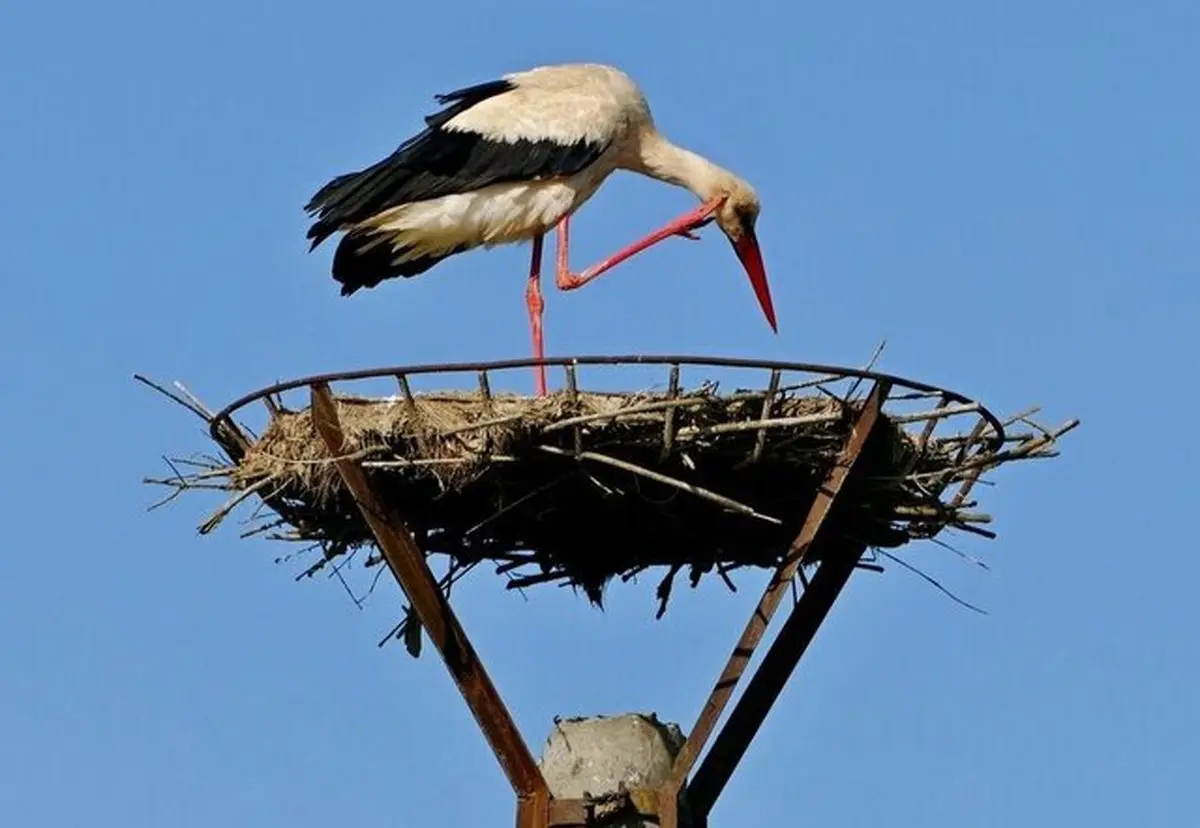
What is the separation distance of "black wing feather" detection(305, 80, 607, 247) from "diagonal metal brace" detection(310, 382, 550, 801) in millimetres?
2020

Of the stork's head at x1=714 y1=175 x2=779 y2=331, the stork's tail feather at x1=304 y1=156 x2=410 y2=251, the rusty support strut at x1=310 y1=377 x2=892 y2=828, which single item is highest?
the stork's head at x1=714 y1=175 x2=779 y2=331

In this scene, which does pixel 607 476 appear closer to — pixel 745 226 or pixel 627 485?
pixel 627 485

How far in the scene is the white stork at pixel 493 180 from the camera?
1061cm

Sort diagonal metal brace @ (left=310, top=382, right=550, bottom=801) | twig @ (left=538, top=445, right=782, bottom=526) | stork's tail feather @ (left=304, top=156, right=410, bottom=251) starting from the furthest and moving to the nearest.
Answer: stork's tail feather @ (left=304, top=156, right=410, bottom=251)
diagonal metal brace @ (left=310, top=382, right=550, bottom=801)
twig @ (left=538, top=445, right=782, bottom=526)

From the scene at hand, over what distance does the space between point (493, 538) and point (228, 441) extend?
102cm

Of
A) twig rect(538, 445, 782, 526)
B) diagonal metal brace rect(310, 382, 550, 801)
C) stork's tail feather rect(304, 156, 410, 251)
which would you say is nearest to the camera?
twig rect(538, 445, 782, 526)

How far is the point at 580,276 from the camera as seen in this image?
11.3m

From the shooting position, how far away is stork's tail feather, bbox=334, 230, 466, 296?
35.4 feet

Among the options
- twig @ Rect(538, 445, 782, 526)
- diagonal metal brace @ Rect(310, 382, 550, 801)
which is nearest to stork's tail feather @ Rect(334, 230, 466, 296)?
diagonal metal brace @ Rect(310, 382, 550, 801)

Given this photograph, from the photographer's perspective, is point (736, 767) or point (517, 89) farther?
point (517, 89)

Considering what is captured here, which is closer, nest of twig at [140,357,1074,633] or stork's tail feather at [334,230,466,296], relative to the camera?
nest of twig at [140,357,1074,633]

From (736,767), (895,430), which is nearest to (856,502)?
(895,430)

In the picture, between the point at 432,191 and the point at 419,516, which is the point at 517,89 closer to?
the point at 432,191

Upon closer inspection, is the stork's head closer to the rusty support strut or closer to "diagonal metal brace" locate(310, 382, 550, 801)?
the rusty support strut
